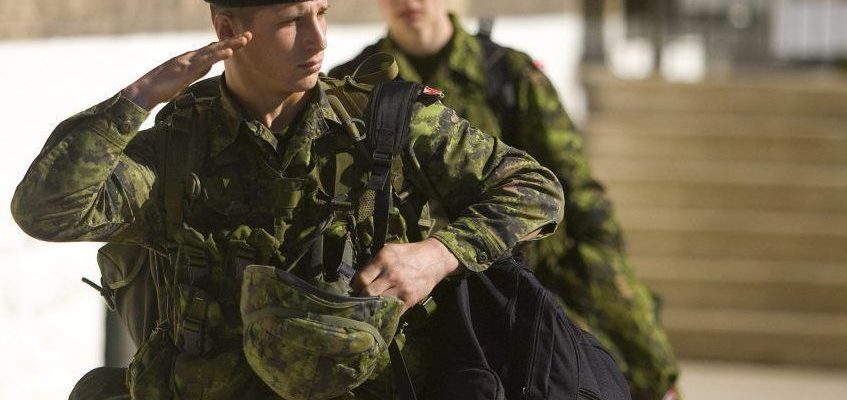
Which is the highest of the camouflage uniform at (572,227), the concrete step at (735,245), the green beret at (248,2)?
the green beret at (248,2)

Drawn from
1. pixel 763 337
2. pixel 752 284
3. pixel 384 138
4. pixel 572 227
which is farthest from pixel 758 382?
pixel 384 138

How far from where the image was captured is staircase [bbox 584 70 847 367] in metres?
9.55

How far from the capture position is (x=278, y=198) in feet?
10.3

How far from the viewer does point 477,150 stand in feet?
10.5

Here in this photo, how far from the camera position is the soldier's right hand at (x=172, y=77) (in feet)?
9.60

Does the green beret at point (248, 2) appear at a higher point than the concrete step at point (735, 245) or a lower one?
higher

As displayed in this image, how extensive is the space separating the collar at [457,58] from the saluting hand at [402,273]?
6.22ft

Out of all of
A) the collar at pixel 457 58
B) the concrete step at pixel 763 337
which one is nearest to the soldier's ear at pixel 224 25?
the collar at pixel 457 58

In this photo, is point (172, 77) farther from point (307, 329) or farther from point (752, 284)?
point (752, 284)

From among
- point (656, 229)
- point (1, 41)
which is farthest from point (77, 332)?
point (656, 229)

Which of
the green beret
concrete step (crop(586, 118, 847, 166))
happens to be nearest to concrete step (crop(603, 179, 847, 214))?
concrete step (crop(586, 118, 847, 166))

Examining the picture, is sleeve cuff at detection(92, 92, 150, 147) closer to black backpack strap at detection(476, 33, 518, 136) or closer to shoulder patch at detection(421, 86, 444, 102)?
→ shoulder patch at detection(421, 86, 444, 102)

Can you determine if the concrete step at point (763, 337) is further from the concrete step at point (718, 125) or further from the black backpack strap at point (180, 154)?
the black backpack strap at point (180, 154)

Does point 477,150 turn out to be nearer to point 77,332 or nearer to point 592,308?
point 592,308
